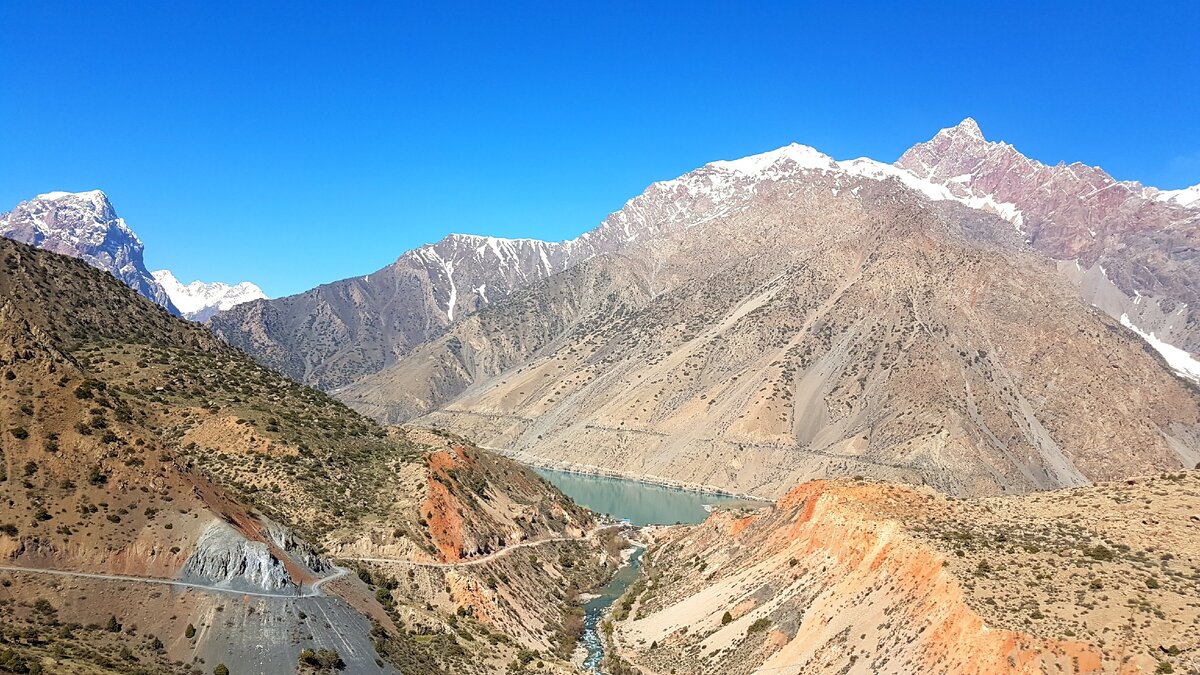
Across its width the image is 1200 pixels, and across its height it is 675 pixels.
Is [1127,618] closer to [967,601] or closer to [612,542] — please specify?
[967,601]

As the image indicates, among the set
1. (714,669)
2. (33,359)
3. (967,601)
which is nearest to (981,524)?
(967,601)

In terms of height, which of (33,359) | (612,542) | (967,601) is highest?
(33,359)

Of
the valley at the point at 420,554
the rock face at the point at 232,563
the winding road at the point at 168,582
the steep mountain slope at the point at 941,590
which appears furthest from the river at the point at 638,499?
the rock face at the point at 232,563

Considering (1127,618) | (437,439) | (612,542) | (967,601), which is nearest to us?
(1127,618)

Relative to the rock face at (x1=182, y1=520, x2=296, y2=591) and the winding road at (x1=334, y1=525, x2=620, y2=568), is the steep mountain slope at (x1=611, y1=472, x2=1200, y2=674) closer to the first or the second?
the winding road at (x1=334, y1=525, x2=620, y2=568)

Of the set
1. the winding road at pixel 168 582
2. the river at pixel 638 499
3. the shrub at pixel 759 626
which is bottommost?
the river at pixel 638 499

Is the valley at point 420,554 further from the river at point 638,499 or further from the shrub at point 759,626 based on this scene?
the river at point 638,499
